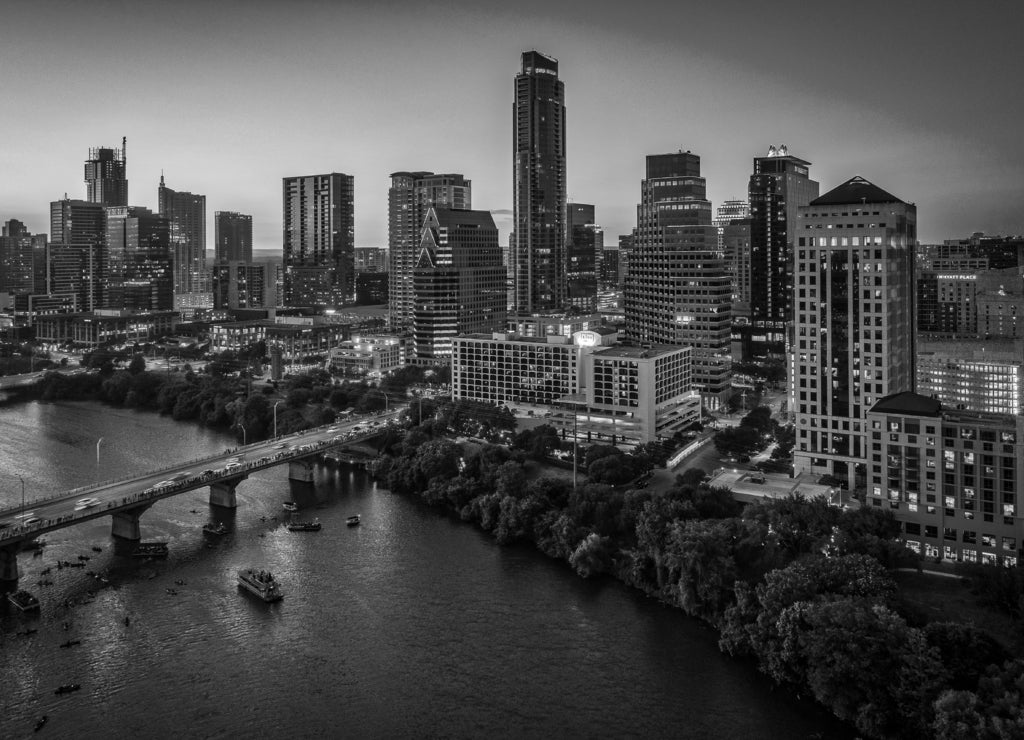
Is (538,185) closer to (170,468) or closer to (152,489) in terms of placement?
(170,468)

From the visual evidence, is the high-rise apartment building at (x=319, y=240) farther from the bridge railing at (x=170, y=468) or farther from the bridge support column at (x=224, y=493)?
the bridge support column at (x=224, y=493)

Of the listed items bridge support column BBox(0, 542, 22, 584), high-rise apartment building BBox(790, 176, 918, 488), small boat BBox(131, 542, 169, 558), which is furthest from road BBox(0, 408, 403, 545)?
high-rise apartment building BBox(790, 176, 918, 488)

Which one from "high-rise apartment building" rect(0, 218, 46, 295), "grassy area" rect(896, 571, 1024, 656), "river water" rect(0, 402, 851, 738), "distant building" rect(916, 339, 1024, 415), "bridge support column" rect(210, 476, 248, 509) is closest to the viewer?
"river water" rect(0, 402, 851, 738)

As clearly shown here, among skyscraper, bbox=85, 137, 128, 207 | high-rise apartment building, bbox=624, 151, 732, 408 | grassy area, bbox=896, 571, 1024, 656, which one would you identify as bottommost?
grassy area, bbox=896, 571, 1024, 656

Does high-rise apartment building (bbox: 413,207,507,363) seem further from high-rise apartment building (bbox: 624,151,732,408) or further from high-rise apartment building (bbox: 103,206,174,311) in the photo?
high-rise apartment building (bbox: 103,206,174,311)

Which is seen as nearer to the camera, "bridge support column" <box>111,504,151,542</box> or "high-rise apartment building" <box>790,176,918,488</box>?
"bridge support column" <box>111,504,151,542</box>

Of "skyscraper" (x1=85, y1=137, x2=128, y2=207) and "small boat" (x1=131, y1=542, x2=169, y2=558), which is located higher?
"skyscraper" (x1=85, y1=137, x2=128, y2=207)

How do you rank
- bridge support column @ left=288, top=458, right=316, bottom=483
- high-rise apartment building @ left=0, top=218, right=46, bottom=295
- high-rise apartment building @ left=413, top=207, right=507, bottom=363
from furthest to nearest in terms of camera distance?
high-rise apartment building @ left=0, top=218, right=46, bottom=295 → high-rise apartment building @ left=413, top=207, right=507, bottom=363 → bridge support column @ left=288, top=458, right=316, bottom=483
